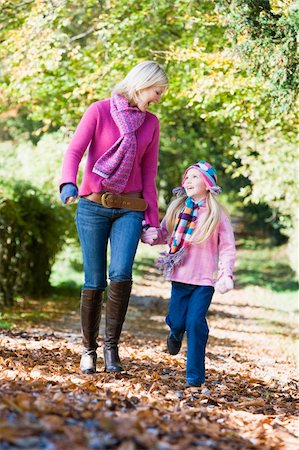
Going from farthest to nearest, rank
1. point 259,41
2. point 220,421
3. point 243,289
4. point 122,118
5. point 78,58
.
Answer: point 243,289, point 78,58, point 259,41, point 122,118, point 220,421

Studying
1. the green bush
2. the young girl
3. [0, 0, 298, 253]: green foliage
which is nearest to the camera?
the young girl

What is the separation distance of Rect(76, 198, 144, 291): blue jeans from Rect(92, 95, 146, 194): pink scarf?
0.18 m

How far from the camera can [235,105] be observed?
11.4 meters

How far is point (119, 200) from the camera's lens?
17.6 feet

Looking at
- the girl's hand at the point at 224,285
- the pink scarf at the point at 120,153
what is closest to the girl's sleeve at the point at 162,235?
the pink scarf at the point at 120,153

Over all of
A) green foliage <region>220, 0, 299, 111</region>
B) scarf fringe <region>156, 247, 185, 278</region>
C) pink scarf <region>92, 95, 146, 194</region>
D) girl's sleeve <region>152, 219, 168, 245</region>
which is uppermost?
green foliage <region>220, 0, 299, 111</region>

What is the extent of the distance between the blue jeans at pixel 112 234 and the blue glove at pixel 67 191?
0.80 feet

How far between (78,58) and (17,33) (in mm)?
1129

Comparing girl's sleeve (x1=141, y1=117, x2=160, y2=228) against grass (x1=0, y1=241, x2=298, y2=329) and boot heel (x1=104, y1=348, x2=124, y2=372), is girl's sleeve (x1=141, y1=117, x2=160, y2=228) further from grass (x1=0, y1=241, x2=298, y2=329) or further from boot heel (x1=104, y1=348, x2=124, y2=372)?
grass (x1=0, y1=241, x2=298, y2=329)

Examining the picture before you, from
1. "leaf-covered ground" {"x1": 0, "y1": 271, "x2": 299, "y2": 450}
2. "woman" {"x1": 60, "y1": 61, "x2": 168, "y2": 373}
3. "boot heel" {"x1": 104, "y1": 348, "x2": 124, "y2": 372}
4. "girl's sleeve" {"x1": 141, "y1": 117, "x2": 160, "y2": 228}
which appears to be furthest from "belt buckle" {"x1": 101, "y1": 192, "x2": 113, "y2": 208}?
"leaf-covered ground" {"x1": 0, "y1": 271, "x2": 299, "y2": 450}

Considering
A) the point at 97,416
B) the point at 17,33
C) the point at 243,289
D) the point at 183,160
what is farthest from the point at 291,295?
the point at 97,416

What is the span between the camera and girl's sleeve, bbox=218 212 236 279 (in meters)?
5.38

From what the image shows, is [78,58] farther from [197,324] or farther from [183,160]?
[183,160]

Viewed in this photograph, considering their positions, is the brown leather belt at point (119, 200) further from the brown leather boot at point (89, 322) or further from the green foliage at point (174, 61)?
the green foliage at point (174, 61)
